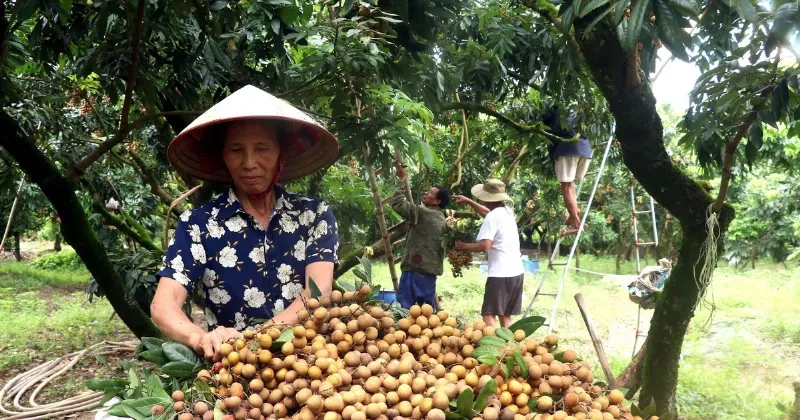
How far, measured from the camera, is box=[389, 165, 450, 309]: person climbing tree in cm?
477

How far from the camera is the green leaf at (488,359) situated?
1.11 metres

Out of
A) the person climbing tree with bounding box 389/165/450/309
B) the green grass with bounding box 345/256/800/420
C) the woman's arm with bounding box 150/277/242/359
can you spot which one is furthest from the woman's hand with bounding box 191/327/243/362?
the person climbing tree with bounding box 389/165/450/309

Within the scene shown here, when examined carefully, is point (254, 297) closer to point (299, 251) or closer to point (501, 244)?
point (299, 251)

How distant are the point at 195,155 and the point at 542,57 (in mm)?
2348

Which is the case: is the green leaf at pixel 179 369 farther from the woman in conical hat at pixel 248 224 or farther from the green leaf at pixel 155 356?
the woman in conical hat at pixel 248 224

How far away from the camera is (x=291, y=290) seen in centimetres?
173

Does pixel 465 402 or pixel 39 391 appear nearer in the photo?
pixel 465 402

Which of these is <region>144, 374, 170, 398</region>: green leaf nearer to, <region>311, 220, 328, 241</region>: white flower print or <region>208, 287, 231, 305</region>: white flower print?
<region>208, 287, 231, 305</region>: white flower print

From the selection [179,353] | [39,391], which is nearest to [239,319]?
[179,353]

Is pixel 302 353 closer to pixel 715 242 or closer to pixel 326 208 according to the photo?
pixel 326 208

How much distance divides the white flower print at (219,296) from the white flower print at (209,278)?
0.07 feet

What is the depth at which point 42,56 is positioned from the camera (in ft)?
9.31

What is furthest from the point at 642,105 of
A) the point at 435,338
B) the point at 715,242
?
the point at 435,338

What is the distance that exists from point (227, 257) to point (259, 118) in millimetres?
435
